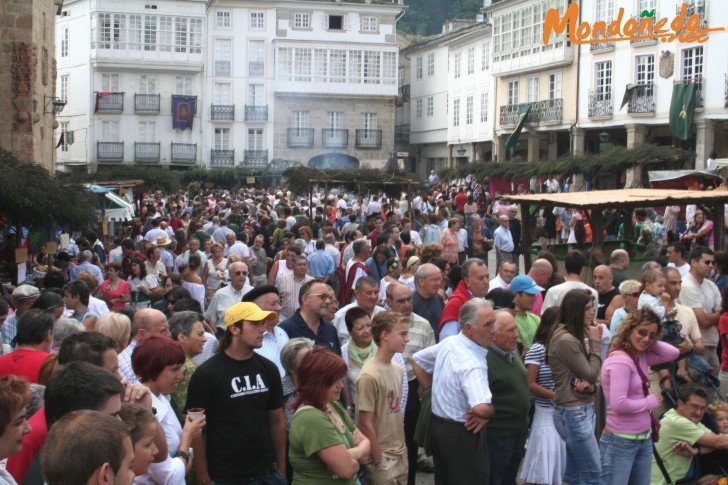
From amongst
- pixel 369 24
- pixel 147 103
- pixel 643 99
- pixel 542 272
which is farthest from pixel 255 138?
pixel 542 272

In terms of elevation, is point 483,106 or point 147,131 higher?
point 483,106

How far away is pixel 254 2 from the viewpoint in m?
53.6

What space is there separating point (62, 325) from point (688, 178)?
67.0 feet

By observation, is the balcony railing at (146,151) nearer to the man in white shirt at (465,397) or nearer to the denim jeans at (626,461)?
the denim jeans at (626,461)

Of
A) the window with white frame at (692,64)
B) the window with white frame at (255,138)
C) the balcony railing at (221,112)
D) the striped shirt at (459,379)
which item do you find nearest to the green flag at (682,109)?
the window with white frame at (692,64)

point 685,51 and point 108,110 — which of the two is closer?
point 685,51

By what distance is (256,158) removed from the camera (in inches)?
2126

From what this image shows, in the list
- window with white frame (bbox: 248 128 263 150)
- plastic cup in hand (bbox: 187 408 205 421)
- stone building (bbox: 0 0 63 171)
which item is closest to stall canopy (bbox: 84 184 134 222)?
stone building (bbox: 0 0 63 171)

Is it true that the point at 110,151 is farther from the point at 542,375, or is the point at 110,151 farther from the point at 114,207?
the point at 542,375

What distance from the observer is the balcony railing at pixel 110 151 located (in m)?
53.0

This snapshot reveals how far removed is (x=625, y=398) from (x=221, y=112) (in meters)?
49.3

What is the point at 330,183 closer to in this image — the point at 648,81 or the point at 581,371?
the point at 648,81

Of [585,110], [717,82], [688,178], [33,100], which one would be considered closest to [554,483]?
[33,100]

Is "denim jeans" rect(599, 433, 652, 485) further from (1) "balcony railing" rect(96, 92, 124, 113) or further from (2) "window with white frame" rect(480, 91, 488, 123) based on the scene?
(1) "balcony railing" rect(96, 92, 124, 113)
